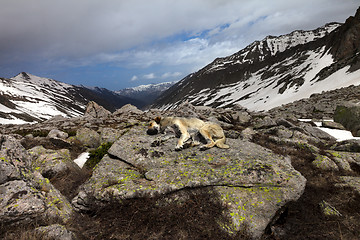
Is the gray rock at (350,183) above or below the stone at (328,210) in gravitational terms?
below

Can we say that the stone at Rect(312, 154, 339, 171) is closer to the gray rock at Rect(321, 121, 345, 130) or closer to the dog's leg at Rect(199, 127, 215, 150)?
the dog's leg at Rect(199, 127, 215, 150)


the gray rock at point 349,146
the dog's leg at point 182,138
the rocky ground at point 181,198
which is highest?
the dog's leg at point 182,138

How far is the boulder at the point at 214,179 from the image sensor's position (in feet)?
19.3

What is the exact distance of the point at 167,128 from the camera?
33.7 feet

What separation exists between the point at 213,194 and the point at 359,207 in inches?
203

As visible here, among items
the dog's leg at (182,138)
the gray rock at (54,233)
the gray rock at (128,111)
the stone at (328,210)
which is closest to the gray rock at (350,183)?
the stone at (328,210)

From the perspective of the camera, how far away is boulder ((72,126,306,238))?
231 inches

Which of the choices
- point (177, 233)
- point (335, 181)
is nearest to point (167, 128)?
point (177, 233)

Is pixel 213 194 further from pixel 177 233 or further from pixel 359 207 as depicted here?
pixel 359 207

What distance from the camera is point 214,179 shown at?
22.1ft

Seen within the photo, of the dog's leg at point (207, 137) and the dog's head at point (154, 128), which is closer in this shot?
the dog's leg at point (207, 137)

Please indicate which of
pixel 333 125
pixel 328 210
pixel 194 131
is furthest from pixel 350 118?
pixel 194 131

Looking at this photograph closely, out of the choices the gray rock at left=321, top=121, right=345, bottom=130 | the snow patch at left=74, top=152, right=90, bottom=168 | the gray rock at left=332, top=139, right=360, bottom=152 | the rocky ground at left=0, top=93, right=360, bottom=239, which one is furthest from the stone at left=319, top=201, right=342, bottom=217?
the gray rock at left=321, top=121, right=345, bottom=130

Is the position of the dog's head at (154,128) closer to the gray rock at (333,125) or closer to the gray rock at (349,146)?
the gray rock at (349,146)
